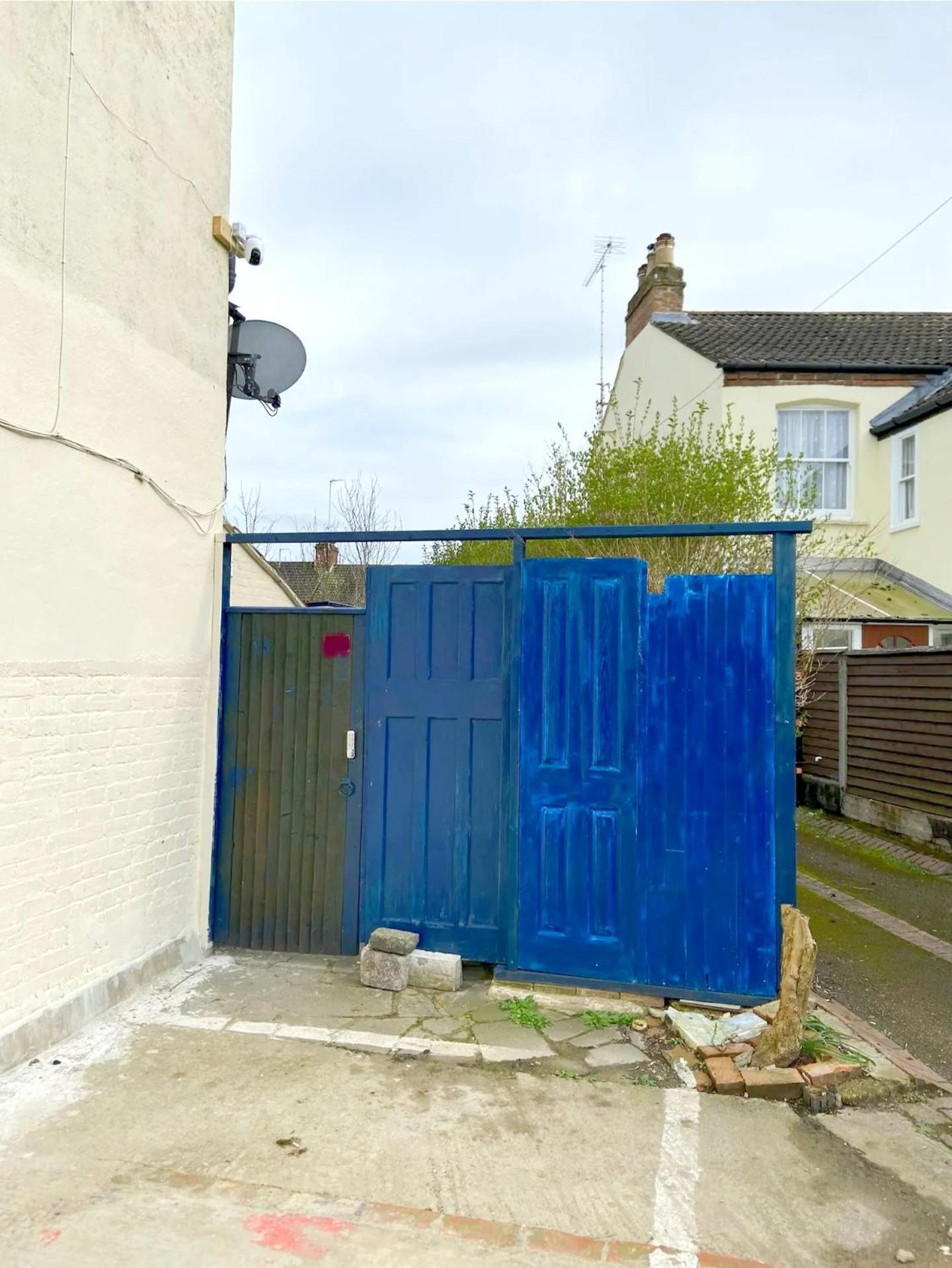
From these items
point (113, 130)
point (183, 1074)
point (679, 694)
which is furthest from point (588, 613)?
point (113, 130)

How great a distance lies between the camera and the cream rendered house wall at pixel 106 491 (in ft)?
12.0

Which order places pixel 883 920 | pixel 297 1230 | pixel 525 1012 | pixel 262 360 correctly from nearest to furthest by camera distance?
pixel 297 1230 → pixel 525 1012 → pixel 262 360 → pixel 883 920

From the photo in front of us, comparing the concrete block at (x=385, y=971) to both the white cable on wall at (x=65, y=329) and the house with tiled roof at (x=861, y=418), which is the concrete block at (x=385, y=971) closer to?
the white cable on wall at (x=65, y=329)

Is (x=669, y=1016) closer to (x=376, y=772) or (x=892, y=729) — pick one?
(x=376, y=772)

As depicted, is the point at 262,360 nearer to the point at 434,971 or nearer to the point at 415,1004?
the point at 434,971

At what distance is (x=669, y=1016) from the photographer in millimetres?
4262

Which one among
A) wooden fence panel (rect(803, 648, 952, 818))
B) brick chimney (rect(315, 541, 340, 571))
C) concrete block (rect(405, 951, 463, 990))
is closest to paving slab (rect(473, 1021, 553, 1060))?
concrete block (rect(405, 951, 463, 990))

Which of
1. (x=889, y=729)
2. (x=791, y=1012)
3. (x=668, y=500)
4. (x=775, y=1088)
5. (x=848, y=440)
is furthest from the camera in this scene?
(x=848, y=440)

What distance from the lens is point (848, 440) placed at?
45.1 ft

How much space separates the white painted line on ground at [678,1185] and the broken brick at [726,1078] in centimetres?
Result: 10

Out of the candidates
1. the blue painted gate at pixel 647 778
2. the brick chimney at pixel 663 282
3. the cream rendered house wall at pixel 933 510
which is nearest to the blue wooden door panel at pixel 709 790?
the blue painted gate at pixel 647 778

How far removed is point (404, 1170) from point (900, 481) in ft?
42.9

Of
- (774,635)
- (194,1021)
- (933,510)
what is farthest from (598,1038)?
(933,510)

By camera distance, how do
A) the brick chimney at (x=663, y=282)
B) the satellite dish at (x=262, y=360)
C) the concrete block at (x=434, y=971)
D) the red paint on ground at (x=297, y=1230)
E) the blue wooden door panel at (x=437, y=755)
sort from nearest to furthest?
1. the red paint on ground at (x=297, y=1230)
2. the concrete block at (x=434, y=971)
3. the blue wooden door panel at (x=437, y=755)
4. the satellite dish at (x=262, y=360)
5. the brick chimney at (x=663, y=282)
